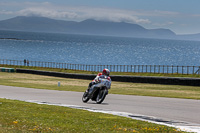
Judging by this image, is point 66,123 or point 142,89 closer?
point 66,123

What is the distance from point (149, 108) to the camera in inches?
681

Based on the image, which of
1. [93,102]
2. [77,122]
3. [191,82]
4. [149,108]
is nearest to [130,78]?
[191,82]

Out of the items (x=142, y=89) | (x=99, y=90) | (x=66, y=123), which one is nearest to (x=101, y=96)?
(x=99, y=90)

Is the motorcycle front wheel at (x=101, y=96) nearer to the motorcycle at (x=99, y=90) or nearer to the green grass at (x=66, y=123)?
the motorcycle at (x=99, y=90)

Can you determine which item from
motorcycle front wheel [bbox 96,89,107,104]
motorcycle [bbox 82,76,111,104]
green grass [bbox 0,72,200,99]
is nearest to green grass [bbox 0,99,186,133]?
motorcycle [bbox 82,76,111,104]

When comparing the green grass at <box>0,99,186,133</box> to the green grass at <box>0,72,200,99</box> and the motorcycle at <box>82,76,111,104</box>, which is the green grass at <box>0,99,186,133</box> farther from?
the green grass at <box>0,72,200,99</box>

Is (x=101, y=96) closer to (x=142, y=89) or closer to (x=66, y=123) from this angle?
(x=66, y=123)

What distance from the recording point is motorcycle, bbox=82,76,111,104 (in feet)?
61.4

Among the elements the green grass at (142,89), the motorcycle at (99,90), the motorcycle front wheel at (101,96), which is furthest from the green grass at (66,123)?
the green grass at (142,89)

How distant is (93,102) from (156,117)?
631cm

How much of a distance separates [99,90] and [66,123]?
24.5 ft

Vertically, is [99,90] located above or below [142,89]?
above

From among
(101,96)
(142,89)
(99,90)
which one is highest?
(99,90)

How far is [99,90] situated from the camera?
1938cm
